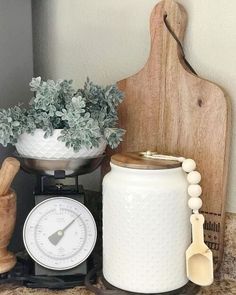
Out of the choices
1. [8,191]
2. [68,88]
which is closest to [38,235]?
[8,191]

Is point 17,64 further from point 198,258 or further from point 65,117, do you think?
point 198,258

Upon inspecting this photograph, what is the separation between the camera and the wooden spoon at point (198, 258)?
0.93 metres

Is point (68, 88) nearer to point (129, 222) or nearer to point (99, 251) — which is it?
point (129, 222)

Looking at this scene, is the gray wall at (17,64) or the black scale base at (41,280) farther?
the gray wall at (17,64)

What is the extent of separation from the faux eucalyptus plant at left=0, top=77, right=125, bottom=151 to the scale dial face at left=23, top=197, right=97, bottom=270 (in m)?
0.15

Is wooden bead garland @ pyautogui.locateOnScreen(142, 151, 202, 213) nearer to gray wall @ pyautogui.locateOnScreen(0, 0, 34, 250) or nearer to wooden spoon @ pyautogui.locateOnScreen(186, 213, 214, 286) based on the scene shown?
wooden spoon @ pyautogui.locateOnScreen(186, 213, 214, 286)

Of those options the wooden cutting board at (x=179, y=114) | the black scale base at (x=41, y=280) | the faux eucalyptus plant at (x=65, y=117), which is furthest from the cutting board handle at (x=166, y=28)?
the black scale base at (x=41, y=280)

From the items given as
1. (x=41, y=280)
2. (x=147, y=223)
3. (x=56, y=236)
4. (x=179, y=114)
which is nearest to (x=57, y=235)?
(x=56, y=236)

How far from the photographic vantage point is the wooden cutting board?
102 centimetres

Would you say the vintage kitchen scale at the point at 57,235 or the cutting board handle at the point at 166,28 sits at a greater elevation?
the cutting board handle at the point at 166,28

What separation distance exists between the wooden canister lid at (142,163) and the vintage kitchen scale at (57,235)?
11cm

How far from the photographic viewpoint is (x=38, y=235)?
1.02 meters

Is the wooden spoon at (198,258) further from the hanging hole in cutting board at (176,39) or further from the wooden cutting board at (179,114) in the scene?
the hanging hole in cutting board at (176,39)

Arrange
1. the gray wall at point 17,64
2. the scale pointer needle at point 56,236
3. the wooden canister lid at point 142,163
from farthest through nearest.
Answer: the gray wall at point 17,64, the scale pointer needle at point 56,236, the wooden canister lid at point 142,163
